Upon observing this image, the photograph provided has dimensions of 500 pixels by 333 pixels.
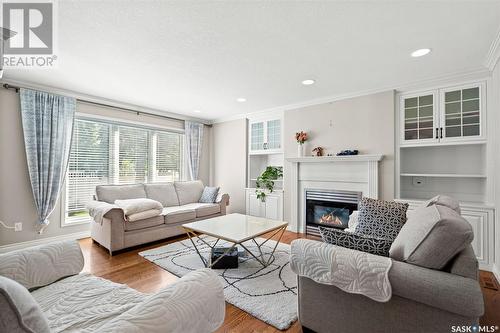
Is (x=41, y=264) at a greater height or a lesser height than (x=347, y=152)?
lesser

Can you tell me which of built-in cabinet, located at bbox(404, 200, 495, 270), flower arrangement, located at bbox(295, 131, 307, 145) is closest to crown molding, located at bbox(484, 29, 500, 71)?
built-in cabinet, located at bbox(404, 200, 495, 270)

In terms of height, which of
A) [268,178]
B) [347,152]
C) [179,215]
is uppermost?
[347,152]

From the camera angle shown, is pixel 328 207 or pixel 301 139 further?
pixel 301 139

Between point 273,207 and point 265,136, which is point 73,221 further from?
point 265,136

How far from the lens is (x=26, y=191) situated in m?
3.38

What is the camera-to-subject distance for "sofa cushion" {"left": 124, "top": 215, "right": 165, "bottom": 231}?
129 inches

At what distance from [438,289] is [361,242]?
0.44 metres

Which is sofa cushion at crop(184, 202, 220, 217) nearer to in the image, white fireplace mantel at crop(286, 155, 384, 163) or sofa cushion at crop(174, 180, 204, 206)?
sofa cushion at crop(174, 180, 204, 206)

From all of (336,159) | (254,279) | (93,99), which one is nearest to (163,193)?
(93,99)

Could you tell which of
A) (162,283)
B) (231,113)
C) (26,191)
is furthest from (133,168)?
(162,283)

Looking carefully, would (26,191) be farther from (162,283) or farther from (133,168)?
(162,283)

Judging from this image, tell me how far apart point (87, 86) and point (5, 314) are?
3.70 m

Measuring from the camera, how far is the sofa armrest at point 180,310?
0.81 meters

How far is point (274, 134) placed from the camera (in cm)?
484
